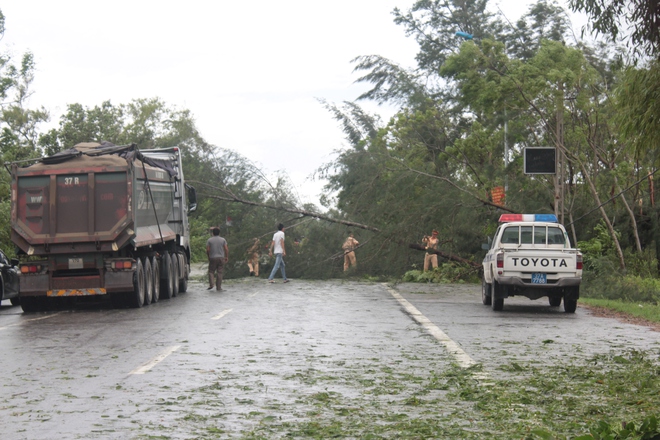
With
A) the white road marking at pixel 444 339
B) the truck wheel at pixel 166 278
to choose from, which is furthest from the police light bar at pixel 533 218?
the truck wheel at pixel 166 278

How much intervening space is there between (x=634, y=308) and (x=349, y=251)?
13095 mm

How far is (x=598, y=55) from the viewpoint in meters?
40.8

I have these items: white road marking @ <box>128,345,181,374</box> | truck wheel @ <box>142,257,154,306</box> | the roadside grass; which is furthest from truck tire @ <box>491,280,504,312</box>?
white road marking @ <box>128,345,181,374</box>

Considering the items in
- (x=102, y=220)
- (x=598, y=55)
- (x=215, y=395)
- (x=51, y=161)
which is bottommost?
(x=215, y=395)

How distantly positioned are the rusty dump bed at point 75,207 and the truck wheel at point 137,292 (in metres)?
0.73

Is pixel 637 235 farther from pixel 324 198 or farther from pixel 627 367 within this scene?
pixel 627 367

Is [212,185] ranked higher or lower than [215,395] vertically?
higher

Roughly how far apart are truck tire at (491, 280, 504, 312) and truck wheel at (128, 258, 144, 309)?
24.6 feet

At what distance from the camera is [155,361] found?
11320mm

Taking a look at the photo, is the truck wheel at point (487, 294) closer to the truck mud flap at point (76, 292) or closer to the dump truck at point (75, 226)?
the dump truck at point (75, 226)

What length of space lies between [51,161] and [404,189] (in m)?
13.7

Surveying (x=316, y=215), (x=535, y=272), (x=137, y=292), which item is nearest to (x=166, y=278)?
(x=137, y=292)

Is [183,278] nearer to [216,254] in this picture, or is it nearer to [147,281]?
[216,254]

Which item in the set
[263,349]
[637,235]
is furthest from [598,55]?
[263,349]
